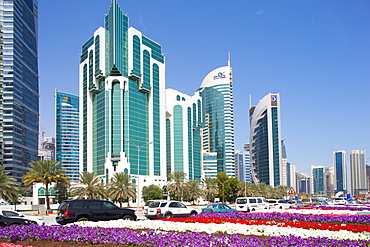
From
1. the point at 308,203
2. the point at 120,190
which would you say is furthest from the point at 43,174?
the point at 308,203

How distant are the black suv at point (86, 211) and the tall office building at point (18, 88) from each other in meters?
128

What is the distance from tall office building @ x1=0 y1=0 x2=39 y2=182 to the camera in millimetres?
144625

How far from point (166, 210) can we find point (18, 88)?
451 ft

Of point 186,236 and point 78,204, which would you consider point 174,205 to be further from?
point 186,236

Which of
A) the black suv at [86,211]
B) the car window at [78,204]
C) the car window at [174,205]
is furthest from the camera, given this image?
the car window at [174,205]

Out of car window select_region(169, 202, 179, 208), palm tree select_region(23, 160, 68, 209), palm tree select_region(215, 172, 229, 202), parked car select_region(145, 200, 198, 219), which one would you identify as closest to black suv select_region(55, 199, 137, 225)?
parked car select_region(145, 200, 198, 219)

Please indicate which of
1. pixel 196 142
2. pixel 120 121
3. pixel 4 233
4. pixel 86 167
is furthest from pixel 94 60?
pixel 4 233

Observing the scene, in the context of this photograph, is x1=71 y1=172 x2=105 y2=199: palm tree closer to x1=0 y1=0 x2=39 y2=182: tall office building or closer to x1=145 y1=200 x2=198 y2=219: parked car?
x1=145 y1=200 x2=198 y2=219: parked car

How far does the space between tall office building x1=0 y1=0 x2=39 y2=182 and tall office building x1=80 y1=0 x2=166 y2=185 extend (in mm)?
30488

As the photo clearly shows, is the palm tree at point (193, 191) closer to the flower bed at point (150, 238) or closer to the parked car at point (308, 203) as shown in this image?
the parked car at point (308, 203)

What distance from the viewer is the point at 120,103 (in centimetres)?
12069

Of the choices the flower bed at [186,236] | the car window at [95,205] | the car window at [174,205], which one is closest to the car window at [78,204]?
the car window at [95,205]

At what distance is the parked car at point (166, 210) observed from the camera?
31.1 m

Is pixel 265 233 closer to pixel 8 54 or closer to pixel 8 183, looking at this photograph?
pixel 8 183
